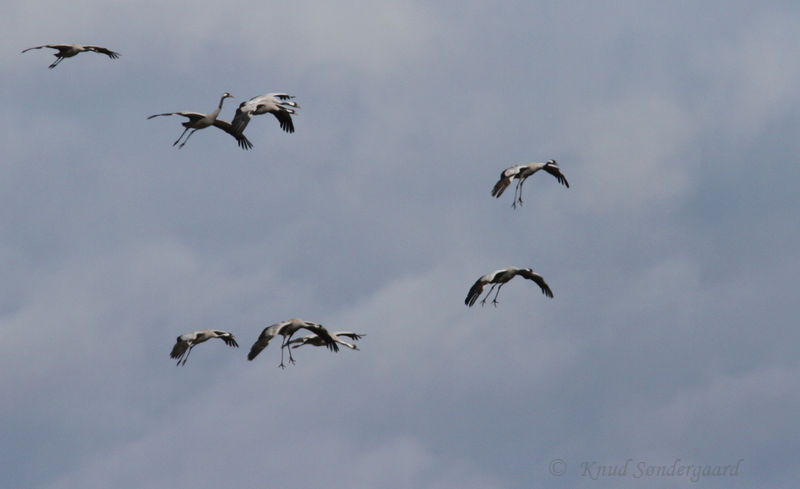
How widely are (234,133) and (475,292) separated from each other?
1319 centimetres

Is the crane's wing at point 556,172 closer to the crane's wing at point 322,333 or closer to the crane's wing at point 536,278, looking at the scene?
the crane's wing at point 536,278

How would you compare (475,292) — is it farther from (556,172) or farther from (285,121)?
(285,121)

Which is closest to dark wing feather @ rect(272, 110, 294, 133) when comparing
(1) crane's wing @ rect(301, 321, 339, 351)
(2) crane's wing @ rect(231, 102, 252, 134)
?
(2) crane's wing @ rect(231, 102, 252, 134)

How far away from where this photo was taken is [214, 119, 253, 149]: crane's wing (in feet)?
243

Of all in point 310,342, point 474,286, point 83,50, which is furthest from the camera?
point 83,50

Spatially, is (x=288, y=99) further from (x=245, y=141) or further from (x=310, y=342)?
(x=310, y=342)

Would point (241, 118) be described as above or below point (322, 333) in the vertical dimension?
above

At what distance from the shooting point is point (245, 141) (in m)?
79.4

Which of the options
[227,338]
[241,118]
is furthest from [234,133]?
[227,338]

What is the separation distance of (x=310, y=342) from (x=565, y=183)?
1419 centimetres

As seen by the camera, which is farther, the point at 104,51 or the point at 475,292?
the point at 104,51

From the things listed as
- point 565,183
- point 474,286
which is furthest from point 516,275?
point 565,183

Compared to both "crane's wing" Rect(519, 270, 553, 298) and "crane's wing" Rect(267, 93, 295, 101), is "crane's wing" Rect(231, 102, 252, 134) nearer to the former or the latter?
"crane's wing" Rect(267, 93, 295, 101)

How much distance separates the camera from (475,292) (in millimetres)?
70750
